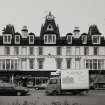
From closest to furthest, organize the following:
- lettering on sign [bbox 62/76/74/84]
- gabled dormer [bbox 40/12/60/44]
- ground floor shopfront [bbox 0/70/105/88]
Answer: ground floor shopfront [bbox 0/70/105/88], gabled dormer [bbox 40/12/60/44], lettering on sign [bbox 62/76/74/84]

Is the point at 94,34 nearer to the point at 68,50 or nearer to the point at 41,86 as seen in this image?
the point at 68,50

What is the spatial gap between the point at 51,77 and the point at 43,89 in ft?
1.02

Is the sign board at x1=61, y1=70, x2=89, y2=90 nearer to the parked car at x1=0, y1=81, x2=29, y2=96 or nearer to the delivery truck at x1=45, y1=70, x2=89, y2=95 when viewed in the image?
the delivery truck at x1=45, y1=70, x2=89, y2=95

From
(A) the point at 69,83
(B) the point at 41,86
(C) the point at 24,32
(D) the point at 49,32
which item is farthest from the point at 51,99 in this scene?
(C) the point at 24,32

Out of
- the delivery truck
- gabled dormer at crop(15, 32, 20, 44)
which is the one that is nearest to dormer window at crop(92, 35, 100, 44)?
the delivery truck

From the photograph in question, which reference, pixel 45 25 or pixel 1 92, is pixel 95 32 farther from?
pixel 1 92

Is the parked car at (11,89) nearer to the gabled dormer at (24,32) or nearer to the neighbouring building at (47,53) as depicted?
the neighbouring building at (47,53)

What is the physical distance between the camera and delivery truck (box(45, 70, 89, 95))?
373 cm

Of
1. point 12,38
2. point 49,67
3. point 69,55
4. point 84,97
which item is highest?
point 12,38

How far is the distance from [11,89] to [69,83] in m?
1.17

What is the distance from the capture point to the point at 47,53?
12.1 feet

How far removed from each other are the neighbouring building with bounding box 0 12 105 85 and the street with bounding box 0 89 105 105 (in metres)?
0.31

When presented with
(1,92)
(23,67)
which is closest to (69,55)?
(23,67)

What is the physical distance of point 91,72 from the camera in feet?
12.2
